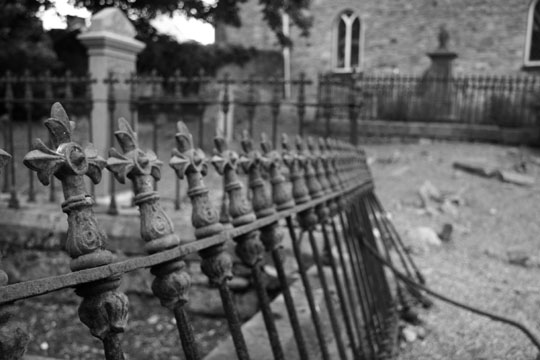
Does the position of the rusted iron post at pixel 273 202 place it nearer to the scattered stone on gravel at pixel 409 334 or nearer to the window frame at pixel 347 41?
the scattered stone on gravel at pixel 409 334

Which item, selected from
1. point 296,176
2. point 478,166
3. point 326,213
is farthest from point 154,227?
point 478,166

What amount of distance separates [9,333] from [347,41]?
18182mm

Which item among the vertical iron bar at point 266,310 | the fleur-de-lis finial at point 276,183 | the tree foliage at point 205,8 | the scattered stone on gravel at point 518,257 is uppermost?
the tree foliage at point 205,8

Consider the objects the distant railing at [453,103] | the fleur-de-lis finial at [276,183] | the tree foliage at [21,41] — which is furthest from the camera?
the distant railing at [453,103]

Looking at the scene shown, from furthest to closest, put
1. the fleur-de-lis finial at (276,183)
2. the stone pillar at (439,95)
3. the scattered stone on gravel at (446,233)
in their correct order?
1. the stone pillar at (439,95)
2. the scattered stone on gravel at (446,233)
3. the fleur-de-lis finial at (276,183)

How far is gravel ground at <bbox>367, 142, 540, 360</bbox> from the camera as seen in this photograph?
3008 mm

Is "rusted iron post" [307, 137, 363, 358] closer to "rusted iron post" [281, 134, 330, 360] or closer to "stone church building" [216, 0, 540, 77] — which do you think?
"rusted iron post" [281, 134, 330, 360]

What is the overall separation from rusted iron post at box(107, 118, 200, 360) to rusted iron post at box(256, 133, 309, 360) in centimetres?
50

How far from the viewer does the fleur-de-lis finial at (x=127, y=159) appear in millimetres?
999

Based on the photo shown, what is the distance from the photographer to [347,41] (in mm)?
17891

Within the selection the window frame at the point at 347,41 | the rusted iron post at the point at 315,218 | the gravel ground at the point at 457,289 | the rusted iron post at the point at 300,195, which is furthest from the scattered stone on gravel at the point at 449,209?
the window frame at the point at 347,41

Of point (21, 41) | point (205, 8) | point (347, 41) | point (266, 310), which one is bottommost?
point (266, 310)

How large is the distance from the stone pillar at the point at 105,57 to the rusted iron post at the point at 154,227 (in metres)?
4.52

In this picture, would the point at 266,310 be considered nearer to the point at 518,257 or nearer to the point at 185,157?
the point at 185,157
